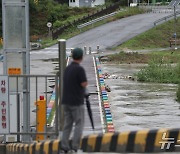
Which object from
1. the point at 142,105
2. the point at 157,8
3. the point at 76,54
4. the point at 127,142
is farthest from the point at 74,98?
the point at 157,8

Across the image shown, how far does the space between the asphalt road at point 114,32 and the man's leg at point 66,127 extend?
42.5 metres

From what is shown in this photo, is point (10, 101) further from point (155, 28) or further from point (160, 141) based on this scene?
point (155, 28)

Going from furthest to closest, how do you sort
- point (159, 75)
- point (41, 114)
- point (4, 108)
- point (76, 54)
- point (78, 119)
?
point (159, 75)
point (41, 114)
point (4, 108)
point (78, 119)
point (76, 54)

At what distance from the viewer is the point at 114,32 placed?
6066 cm

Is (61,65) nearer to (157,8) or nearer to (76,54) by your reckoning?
(76,54)

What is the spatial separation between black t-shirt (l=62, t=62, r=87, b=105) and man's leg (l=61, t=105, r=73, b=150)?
19 centimetres

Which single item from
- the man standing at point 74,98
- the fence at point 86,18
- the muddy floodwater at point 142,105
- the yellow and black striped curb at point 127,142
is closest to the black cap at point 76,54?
the man standing at point 74,98

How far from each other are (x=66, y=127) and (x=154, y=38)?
153 feet

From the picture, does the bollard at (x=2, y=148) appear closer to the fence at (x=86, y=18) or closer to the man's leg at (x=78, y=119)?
the man's leg at (x=78, y=119)

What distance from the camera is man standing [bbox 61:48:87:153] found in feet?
32.4

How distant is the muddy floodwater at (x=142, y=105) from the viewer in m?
18.3

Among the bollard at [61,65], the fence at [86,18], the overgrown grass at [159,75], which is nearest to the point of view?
the bollard at [61,65]

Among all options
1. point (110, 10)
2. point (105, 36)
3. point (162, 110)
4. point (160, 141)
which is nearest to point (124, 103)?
point (162, 110)

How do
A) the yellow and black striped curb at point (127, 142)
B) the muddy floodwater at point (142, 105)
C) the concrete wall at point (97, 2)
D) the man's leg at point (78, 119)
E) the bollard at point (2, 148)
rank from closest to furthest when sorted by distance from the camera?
the man's leg at point (78, 119)
the yellow and black striped curb at point (127, 142)
the bollard at point (2, 148)
the muddy floodwater at point (142, 105)
the concrete wall at point (97, 2)
